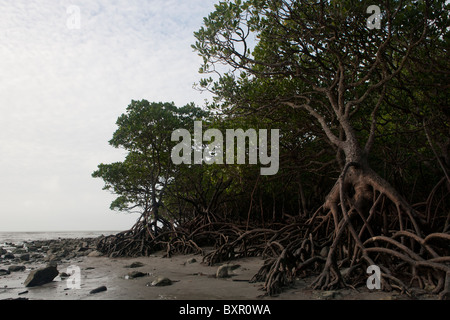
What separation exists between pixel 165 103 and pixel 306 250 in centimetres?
1031

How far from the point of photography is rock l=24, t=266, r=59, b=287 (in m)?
6.50

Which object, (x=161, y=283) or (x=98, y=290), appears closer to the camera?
(x=98, y=290)

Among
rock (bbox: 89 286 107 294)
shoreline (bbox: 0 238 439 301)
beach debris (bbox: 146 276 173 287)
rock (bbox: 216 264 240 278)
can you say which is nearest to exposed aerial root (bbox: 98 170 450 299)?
shoreline (bbox: 0 238 439 301)

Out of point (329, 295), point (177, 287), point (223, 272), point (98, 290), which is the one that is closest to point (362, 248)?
point (329, 295)

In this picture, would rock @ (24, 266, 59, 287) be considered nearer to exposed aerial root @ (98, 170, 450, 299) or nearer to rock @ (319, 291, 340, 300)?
exposed aerial root @ (98, 170, 450, 299)

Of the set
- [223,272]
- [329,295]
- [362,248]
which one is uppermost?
[362,248]

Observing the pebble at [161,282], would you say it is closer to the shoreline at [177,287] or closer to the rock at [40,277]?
the shoreline at [177,287]

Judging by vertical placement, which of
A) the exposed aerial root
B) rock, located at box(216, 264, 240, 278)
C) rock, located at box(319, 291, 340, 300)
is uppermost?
the exposed aerial root

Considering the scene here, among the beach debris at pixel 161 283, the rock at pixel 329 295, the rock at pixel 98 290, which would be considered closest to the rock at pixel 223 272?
the beach debris at pixel 161 283

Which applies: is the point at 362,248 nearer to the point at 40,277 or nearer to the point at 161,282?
the point at 161,282

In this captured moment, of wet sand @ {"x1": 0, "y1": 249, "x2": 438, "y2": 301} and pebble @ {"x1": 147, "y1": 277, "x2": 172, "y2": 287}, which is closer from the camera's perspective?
wet sand @ {"x1": 0, "y1": 249, "x2": 438, "y2": 301}

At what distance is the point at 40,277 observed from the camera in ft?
21.7

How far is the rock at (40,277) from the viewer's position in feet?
21.3
